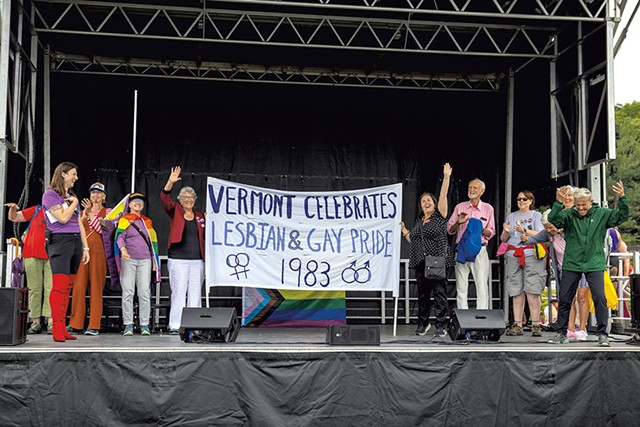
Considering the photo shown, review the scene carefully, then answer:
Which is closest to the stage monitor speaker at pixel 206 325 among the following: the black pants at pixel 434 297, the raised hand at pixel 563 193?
the black pants at pixel 434 297

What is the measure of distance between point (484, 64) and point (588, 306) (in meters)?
4.70

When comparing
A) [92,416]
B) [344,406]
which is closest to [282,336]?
[344,406]

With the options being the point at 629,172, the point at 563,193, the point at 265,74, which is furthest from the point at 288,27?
the point at 629,172

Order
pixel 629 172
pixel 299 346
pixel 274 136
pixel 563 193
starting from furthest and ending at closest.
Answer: pixel 629 172, pixel 274 136, pixel 563 193, pixel 299 346

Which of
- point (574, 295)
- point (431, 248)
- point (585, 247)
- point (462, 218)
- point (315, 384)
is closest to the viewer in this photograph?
point (315, 384)

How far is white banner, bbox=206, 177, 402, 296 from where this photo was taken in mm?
8289

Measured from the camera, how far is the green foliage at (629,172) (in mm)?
35969

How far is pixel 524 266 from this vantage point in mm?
8320

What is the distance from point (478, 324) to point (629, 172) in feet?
114

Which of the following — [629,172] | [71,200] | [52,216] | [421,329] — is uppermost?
[629,172]

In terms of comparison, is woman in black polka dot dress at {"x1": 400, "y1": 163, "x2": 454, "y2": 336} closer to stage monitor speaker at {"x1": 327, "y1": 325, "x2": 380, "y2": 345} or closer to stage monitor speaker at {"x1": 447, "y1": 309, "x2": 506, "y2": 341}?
stage monitor speaker at {"x1": 447, "y1": 309, "x2": 506, "y2": 341}

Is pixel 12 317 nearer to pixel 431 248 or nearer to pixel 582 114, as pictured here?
Answer: pixel 431 248

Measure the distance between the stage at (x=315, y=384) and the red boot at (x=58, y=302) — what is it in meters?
0.36

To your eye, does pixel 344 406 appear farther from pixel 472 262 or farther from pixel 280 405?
pixel 472 262
